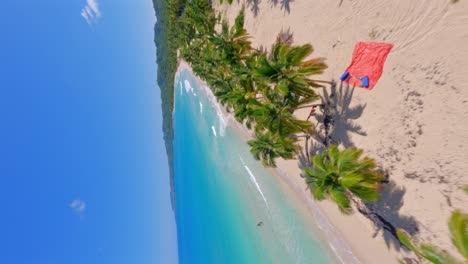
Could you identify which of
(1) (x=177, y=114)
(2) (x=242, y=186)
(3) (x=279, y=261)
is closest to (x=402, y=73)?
(3) (x=279, y=261)

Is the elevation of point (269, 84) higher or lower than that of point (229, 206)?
higher

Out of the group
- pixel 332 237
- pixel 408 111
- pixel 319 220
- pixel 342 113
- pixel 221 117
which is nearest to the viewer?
pixel 408 111

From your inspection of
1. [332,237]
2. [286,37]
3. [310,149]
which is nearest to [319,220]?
[332,237]

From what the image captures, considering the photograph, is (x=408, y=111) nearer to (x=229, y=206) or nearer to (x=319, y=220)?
(x=319, y=220)

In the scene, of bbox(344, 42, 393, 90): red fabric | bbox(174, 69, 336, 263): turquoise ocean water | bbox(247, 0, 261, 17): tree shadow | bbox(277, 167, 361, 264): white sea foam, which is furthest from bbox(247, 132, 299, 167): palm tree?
bbox(247, 0, 261, 17): tree shadow

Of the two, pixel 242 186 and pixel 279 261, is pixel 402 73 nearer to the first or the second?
pixel 279 261

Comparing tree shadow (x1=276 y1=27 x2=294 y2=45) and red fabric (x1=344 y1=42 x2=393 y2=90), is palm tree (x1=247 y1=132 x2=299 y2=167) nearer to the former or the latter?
red fabric (x1=344 y1=42 x2=393 y2=90)

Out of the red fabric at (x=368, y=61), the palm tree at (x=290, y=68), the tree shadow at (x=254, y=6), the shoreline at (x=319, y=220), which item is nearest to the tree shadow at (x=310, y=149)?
the shoreline at (x=319, y=220)

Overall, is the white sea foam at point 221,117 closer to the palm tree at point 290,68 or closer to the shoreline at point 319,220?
the shoreline at point 319,220
